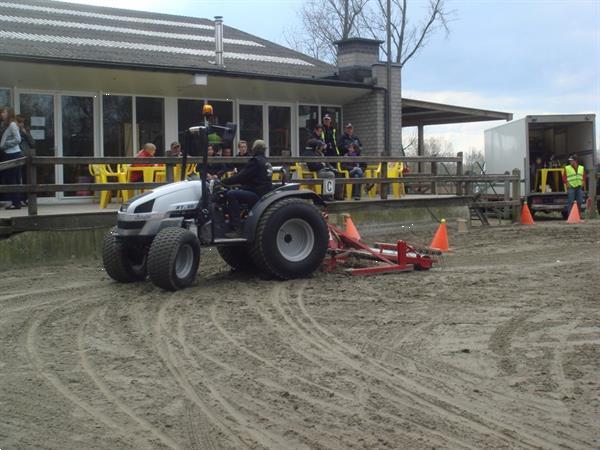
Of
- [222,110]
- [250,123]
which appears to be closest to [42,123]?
[222,110]

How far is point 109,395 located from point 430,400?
2037 millimetres

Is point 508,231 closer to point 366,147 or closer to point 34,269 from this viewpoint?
point 366,147

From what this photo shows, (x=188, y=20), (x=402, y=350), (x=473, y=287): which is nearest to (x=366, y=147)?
(x=188, y=20)

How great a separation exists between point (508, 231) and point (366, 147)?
524 centimetres

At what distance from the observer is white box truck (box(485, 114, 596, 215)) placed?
Answer: 2058cm

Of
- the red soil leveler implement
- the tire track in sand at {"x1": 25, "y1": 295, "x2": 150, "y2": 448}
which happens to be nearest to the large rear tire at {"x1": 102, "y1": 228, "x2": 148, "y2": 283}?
the tire track in sand at {"x1": 25, "y1": 295, "x2": 150, "y2": 448}

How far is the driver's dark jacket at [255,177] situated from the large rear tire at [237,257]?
85 cm

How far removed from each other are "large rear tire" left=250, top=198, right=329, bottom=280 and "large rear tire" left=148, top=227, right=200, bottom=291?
0.81 metres

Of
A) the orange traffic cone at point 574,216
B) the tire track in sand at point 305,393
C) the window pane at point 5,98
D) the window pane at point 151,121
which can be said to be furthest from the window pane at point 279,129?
the tire track in sand at point 305,393

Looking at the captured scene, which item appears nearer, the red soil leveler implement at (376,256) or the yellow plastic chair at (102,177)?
the red soil leveler implement at (376,256)

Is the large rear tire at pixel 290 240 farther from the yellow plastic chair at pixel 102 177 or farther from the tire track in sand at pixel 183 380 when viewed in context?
the yellow plastic chair at pixel 102 177

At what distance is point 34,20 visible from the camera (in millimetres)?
17328

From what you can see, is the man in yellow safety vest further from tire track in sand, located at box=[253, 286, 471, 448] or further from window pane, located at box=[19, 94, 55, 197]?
tire track in sand, located at box=[253, 286, 471, 448]

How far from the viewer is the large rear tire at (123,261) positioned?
8.73m
